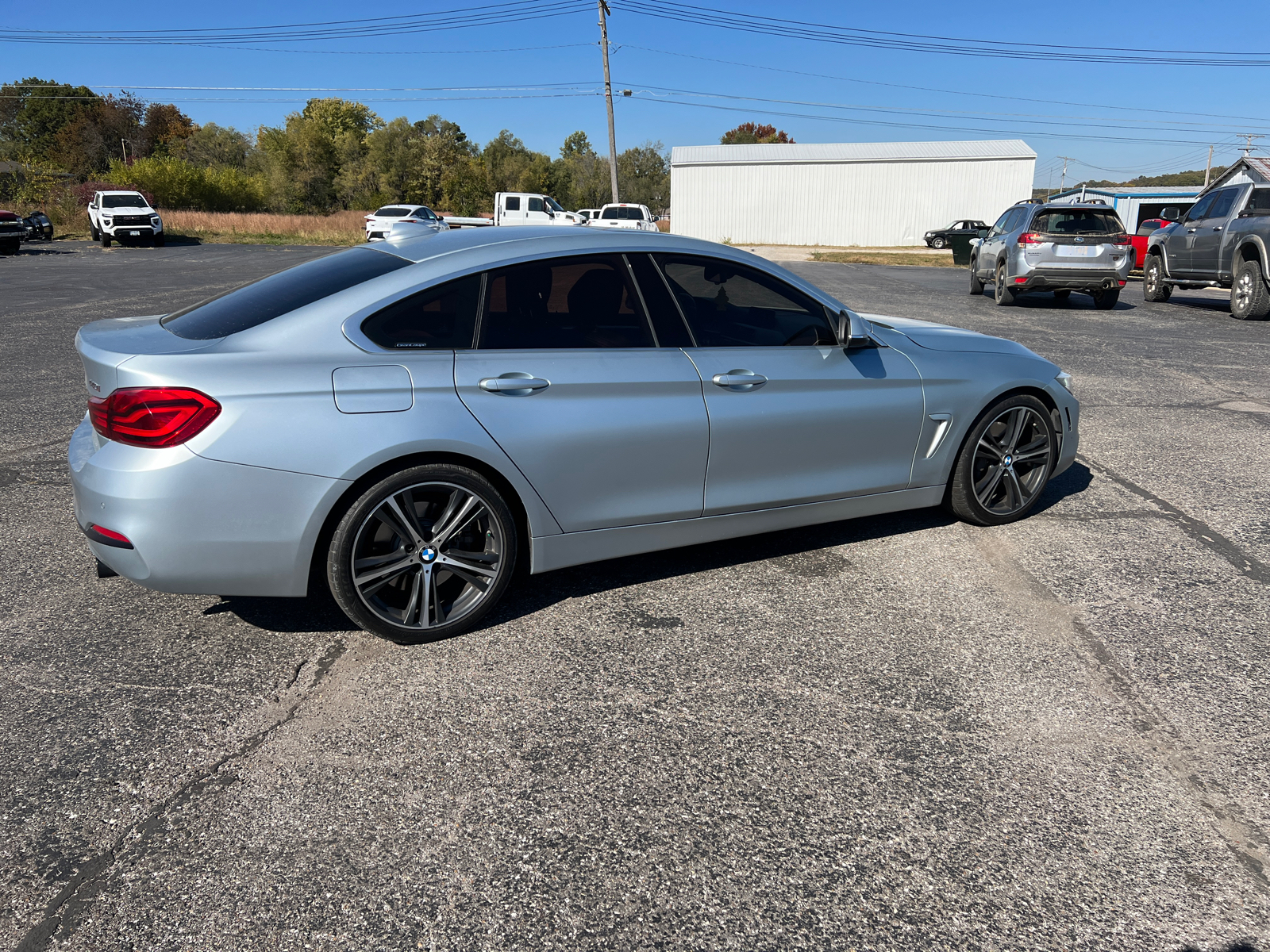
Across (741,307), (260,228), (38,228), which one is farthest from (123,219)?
(741,307)

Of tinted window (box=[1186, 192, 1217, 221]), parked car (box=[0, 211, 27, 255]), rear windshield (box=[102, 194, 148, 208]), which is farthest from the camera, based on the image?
rear windshield (box=[102, 194, 148, 208])

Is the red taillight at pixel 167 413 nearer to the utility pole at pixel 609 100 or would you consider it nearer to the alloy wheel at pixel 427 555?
the alloy wheel at pixel 427 555

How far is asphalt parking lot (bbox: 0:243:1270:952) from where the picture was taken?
2309mm

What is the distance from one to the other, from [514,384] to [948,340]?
2529mm

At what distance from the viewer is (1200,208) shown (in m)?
16.3

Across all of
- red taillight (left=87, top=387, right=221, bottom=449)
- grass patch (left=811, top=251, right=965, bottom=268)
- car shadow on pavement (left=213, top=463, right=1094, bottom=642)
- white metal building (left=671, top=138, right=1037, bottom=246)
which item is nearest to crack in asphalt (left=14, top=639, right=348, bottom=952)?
car shadow on pavement (left=213, top=463, right=1094, bottom=642)

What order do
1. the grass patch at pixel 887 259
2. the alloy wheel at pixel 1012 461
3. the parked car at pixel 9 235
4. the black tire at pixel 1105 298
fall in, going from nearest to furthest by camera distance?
the alloy wheel at pixel 1012 461, the black tire at pixel 1105 298, the parked car at pixel 9 235, the grass patch at pixel 887 259

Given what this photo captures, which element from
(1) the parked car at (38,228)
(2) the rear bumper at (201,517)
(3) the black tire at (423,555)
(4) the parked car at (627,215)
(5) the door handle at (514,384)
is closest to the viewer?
(2) the rear bumper at (201,517)

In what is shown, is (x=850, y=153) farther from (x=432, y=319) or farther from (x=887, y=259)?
(x=432, y=319)

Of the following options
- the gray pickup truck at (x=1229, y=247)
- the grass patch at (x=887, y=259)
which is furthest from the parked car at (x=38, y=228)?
the gray pickup truck at (x=1229, y=247)

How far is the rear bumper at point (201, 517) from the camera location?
3219mm

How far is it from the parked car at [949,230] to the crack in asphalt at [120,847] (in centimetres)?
4815

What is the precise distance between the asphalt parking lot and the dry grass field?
45.8 m

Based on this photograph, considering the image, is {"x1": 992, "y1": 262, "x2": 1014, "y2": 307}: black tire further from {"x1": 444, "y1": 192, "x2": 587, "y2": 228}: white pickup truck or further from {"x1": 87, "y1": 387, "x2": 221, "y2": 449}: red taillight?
{"x1": 444, "y1": 192, "x2": 587, "y2": 228}: white pickup truck
